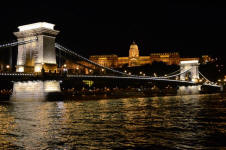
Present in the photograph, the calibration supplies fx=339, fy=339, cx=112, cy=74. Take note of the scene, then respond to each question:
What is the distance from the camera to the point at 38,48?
4184 cm

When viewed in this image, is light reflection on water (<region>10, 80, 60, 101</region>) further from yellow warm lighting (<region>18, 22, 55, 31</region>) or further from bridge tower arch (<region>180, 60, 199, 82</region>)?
bridge tower arch (<region>180, 60, 199, 82</region>)

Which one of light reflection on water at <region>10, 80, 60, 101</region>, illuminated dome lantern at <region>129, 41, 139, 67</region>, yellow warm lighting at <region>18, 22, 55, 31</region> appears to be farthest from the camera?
illuminated dome lantern at <region>129, 41, 139, 67</region>

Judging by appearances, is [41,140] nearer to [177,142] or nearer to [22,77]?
[177,142]

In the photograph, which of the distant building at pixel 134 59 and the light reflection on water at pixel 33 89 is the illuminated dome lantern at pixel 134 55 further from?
the light reflection on water at pixel 33 89

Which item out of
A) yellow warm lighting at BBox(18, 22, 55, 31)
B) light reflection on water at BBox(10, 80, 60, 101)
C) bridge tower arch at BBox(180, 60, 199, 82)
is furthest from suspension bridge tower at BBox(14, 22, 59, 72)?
bridge tower arch at BBox(180, 60, 199, 82)

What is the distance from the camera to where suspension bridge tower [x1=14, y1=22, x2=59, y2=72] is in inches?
1630

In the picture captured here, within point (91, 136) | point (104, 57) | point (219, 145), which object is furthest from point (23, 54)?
point (104, 57)

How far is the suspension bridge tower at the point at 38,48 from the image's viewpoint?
41.4 m

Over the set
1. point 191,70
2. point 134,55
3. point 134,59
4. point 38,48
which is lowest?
point 191,70

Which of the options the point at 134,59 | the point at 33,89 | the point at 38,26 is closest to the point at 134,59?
the point at 134,59

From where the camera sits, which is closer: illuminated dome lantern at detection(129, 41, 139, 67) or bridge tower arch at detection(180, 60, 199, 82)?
bridge tower arch at detection(180, 60, 199, 82)

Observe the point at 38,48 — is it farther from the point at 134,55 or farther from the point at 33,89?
the point at 134,55

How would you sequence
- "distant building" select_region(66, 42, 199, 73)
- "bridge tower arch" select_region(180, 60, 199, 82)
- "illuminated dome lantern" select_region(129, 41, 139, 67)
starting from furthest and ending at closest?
"illuminated dome lantern" select_region(129, 41, 139, 67), "distant building" select_region(66, 42, 199, 73), "bridge tower arch" select_region(180, 60, 199, 82)

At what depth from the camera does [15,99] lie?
40969 millimetres
